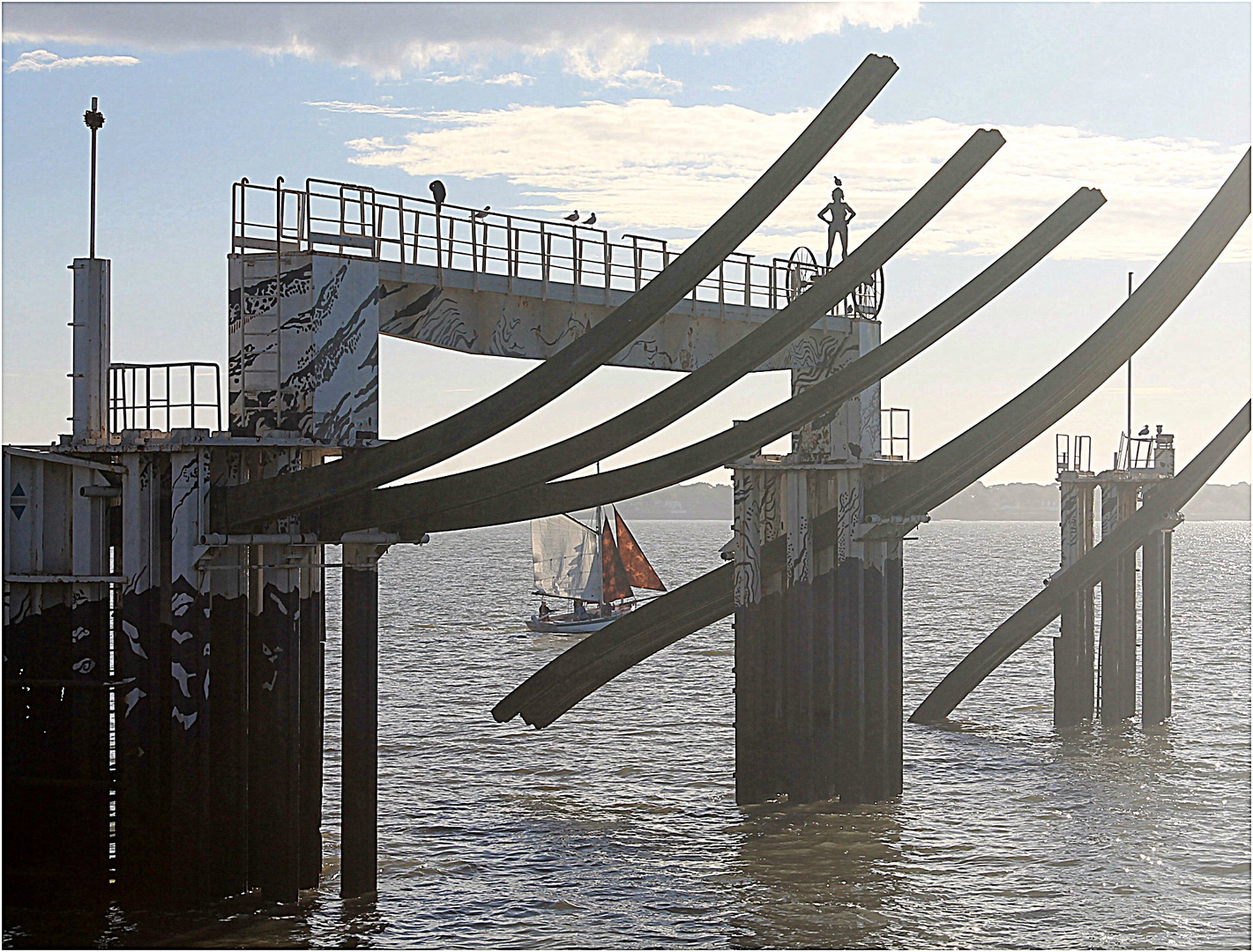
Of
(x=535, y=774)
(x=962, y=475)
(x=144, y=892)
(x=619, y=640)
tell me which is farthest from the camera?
(x=535, y=774)

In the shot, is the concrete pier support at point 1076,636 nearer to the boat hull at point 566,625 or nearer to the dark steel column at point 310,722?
the dark steel column at point 310,722

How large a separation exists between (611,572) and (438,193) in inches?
2324

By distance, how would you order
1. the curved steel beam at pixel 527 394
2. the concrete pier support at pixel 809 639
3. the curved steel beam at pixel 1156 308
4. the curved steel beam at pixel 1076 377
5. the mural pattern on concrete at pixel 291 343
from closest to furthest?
the curved steel beam at pixel 527 394
the mural pattern on concrete at pixel 291 343
the curved steel beam at pixel 1156 308
the curved steel beam at pixel 1076 377
the concrete pier support at pixel 809 639

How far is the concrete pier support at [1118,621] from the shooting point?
133 feet

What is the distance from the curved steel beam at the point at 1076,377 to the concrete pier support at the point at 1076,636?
12943mm

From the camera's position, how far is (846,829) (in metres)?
28.9

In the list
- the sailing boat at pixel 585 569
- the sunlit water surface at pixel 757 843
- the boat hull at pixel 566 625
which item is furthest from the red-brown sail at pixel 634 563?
the sunlit water surface at pixel 757 843

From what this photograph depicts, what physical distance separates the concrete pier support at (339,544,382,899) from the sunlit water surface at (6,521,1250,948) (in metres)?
1.43

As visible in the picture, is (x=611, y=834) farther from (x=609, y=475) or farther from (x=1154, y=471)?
(x=1154, y=471)

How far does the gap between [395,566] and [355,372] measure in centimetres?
17803

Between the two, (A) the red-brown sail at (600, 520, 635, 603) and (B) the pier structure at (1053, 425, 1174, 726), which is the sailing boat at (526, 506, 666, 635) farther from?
(B) the pier structure at (1053, 425, 1174, 726)

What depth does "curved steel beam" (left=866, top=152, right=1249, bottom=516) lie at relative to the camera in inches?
962

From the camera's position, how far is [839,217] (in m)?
30.9

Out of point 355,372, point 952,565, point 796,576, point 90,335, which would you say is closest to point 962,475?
point 796,576
